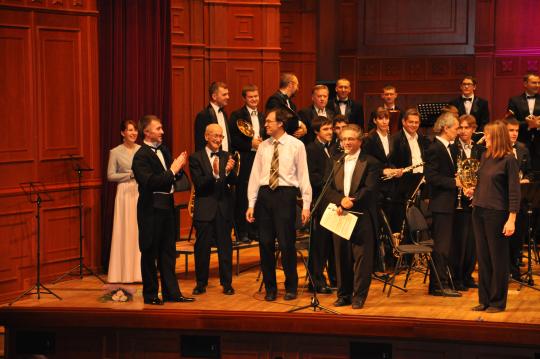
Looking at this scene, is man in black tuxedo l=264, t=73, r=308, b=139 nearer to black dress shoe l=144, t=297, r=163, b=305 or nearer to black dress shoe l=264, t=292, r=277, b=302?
black dress shoe l=264, t=292, r=277, b=302

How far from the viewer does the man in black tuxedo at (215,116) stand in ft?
27.7

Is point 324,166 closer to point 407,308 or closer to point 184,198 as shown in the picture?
point 407,308

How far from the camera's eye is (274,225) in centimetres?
707

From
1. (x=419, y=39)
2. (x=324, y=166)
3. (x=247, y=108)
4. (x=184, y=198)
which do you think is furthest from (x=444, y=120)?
(x=419, y=39)

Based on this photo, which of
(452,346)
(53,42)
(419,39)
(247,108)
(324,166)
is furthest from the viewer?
(419,39)

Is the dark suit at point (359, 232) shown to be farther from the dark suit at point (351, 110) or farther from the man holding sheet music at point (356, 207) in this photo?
the dark suit at point (351, 110)

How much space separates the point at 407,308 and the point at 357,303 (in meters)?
0.41

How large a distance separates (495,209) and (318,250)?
1588 mm

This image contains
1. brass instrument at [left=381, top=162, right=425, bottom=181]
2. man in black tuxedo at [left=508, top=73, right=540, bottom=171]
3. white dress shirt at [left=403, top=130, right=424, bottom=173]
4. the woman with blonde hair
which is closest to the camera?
the woman with blonde hair

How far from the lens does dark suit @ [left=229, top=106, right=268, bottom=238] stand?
28.5ft

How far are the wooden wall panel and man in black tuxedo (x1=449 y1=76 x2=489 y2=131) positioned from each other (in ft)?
12.6

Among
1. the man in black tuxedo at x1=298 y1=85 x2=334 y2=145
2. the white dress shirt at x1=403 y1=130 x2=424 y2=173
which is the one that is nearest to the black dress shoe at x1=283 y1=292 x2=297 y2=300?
the white dress shirt at x1=403 y1=130 x2=424 y2=173

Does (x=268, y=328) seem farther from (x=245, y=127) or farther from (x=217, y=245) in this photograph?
(x=245, y=127)

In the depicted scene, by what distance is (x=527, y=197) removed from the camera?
301 inches
